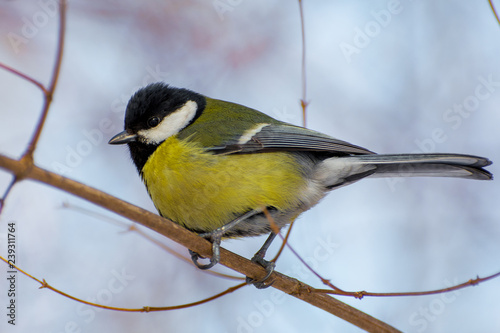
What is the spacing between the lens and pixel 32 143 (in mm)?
1088

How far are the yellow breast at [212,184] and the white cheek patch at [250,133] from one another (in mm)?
84

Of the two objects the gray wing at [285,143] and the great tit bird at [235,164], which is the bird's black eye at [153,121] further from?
the gray wing at [285,143]

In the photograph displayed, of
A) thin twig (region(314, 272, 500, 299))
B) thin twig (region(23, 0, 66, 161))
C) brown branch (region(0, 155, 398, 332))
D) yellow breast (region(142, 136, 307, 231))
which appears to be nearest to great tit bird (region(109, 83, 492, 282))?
yellow breast (region(142, 136, 307, 231))

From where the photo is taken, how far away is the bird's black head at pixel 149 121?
2.36 meters

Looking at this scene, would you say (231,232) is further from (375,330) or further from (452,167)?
(452,167)

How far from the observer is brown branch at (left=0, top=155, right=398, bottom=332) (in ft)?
3.74

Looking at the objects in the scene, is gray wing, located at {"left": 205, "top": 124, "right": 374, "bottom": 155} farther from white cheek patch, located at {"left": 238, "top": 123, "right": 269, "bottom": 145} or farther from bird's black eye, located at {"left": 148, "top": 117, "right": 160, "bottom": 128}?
bird's black eye, located at {"left": 148, "top": 117, "right": 160, "bottom": 128}

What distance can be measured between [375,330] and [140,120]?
4.53ft

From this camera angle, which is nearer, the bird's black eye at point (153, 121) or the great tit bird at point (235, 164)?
the great tit bird at point (235, 164)

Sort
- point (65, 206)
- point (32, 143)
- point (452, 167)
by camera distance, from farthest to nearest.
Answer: point (452, 167)
point (65, 206)
point (32, 143)

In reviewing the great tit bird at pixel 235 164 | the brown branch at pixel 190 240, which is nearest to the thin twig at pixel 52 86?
the brown branch at pixel 190 240

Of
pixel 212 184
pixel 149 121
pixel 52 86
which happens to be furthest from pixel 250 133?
pixel 52 86

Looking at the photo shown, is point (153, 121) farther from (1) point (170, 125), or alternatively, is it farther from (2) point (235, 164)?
(2) point (235, 164)

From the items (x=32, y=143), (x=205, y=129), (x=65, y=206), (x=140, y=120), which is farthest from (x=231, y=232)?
(x=32, y=143)
